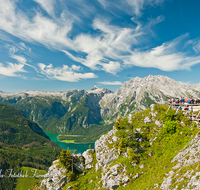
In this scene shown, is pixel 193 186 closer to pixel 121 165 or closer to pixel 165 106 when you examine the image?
pixel 121 165

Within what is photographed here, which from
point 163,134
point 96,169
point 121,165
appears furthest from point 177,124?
point 96,169

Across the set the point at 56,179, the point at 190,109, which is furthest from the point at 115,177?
the point at 190,109

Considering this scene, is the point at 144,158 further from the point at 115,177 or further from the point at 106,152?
the point at 106,152

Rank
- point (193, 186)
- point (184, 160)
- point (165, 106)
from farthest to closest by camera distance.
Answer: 1. point (165, 106)
2. point (184, 160)
3. point (193, 186)

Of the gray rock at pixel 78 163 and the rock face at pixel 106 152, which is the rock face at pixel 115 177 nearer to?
the rock face at pixel 106 152

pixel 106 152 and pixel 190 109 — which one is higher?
pixel 190 109

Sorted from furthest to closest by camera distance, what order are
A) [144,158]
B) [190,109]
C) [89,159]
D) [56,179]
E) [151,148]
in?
[89,159] → [56,179] → [190,109] → [151,148] → [144,158]

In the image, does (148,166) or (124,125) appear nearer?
(148,166)

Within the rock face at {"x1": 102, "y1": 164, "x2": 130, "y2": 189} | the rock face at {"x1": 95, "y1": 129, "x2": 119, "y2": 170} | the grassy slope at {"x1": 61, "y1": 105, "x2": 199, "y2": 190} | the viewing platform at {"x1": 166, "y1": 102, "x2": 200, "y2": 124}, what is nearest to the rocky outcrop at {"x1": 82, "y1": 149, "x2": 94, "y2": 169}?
the grassy slope at {"x1": 61, "y1": 105, "x2": 199, "y2": 190}
